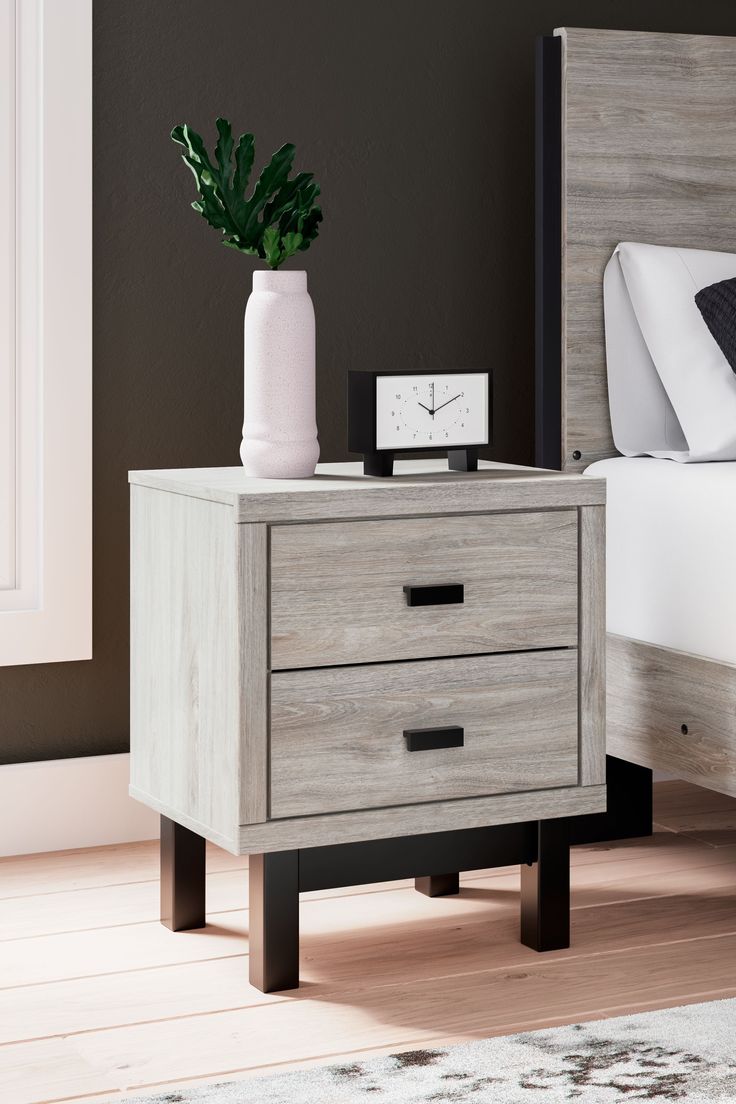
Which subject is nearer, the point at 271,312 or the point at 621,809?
the point at 271,312

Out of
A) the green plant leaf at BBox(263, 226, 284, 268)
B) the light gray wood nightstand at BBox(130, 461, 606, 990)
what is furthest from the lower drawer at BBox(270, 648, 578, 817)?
the green plant leaf at BBox(263, 226, 284, 268)

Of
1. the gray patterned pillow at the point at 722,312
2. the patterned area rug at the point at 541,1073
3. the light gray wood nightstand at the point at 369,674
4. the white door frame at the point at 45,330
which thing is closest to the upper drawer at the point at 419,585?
the light gray wood nightstand at the point at 369,674

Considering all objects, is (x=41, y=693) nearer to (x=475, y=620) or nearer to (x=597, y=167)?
(x=475, y=620)

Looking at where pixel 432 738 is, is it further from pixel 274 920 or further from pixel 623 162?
pixel 623 162

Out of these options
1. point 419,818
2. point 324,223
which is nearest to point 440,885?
point 419,818

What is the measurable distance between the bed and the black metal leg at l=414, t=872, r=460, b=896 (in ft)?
1.05

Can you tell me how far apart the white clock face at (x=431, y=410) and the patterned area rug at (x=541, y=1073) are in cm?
74

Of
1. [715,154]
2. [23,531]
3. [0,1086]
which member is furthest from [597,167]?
[0,1086]

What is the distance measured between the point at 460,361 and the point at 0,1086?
154 cm

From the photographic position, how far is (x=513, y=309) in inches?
109

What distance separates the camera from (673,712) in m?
2.20

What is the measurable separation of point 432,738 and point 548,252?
3.35 ft

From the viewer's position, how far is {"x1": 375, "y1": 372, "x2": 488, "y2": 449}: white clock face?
1928mm

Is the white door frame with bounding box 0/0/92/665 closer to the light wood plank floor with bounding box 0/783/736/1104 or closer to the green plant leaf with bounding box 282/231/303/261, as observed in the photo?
the light wood plank floor with bounding box 0/783/736/1104
